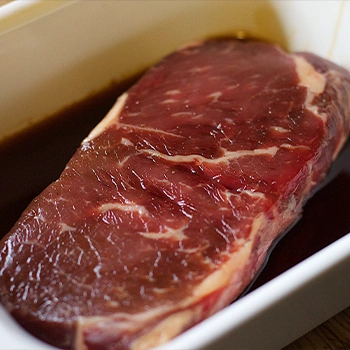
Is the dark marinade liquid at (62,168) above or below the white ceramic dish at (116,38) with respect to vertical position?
below

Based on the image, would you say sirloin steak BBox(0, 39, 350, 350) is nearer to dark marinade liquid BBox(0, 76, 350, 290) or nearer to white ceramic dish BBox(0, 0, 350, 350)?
dark marinade liquid BBox(0, 76, 350, 290)

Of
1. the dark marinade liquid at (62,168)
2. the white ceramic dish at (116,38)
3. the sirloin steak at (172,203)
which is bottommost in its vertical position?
the dark marinade liquid at (62,168)

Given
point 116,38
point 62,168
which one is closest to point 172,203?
point 62,168

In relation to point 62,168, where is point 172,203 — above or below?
above

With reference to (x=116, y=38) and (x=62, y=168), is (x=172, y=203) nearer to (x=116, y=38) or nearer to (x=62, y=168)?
(x=62, y=168)

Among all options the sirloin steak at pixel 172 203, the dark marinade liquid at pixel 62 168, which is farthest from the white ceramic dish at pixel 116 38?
the sirloin steak at pixel 172 203

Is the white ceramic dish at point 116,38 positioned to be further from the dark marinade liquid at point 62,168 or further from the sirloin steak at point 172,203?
the sirloin steak at point 172,203

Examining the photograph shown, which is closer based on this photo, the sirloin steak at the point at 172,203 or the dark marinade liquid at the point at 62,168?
the sirloin steak at the point at 172,203
